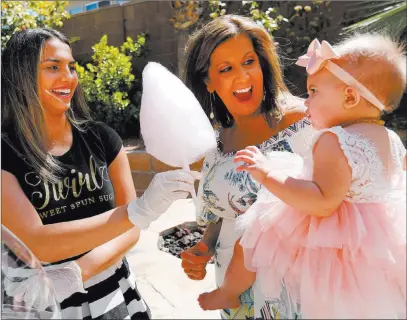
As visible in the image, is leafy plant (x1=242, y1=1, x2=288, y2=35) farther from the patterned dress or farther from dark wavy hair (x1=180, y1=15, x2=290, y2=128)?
the patterned dress

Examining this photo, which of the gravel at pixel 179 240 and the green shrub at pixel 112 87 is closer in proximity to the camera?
the gravel at pixel 179 240

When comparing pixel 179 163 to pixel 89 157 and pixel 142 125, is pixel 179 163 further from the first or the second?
pixel 89 157

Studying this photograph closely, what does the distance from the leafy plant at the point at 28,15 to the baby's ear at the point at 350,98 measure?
3.28m

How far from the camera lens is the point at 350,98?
2.29 feet

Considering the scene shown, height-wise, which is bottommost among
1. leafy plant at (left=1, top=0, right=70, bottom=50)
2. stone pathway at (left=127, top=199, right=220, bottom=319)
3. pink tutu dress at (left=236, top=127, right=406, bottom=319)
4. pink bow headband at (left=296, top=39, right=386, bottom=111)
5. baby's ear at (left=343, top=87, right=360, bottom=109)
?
stone pathway at (left=127, top=199, right=220, bottom=319)

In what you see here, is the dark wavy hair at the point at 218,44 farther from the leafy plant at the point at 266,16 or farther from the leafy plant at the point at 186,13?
the leafy plant at the point at 186,13

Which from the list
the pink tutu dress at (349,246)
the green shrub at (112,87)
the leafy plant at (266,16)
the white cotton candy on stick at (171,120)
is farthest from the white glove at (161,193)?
the green shrub at (112,87)

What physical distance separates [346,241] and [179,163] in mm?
425

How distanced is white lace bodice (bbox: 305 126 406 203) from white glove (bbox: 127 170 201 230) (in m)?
0.36

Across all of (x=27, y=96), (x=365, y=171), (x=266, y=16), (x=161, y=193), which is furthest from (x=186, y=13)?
(x=365, y=171)

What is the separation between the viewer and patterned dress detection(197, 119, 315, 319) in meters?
1.04

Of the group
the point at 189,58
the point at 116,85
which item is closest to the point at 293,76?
the point at 116,85

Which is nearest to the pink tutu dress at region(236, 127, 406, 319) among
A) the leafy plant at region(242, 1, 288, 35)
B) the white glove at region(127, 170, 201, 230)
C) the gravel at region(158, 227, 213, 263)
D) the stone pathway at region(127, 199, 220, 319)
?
the white glove at region(127, 170, 201, 230)

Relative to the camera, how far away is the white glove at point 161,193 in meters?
0.95
